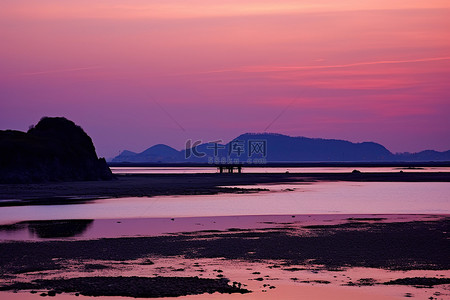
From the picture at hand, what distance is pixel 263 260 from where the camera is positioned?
2505 centimetres

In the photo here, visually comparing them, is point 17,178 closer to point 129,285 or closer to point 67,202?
point 67,202

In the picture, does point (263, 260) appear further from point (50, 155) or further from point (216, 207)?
point (50, 155)

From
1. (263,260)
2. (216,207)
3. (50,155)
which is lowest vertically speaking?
(263,260)

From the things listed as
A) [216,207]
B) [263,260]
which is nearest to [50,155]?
[216,207]

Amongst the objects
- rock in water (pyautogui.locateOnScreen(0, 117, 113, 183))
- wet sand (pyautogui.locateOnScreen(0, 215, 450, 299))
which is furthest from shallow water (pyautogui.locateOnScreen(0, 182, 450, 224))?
rock in water (pyautogui.locateOnScreen(0, 117, 113, 183))

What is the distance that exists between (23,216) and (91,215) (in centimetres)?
430

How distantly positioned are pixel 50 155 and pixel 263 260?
73.9 metres

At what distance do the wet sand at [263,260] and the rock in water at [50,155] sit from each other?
5889cm

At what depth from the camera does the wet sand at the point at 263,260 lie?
66.7ft

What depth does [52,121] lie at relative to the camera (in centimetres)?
10912

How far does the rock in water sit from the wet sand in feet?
193

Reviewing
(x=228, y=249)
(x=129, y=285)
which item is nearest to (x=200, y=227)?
(x=228, y=249)

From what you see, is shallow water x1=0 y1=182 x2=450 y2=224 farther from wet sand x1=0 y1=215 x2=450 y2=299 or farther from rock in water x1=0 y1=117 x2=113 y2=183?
rock in water x1=0 y1=117 x2=113 y2=183

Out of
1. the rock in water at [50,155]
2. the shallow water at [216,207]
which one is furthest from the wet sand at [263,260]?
the rock in water at [50,155]
